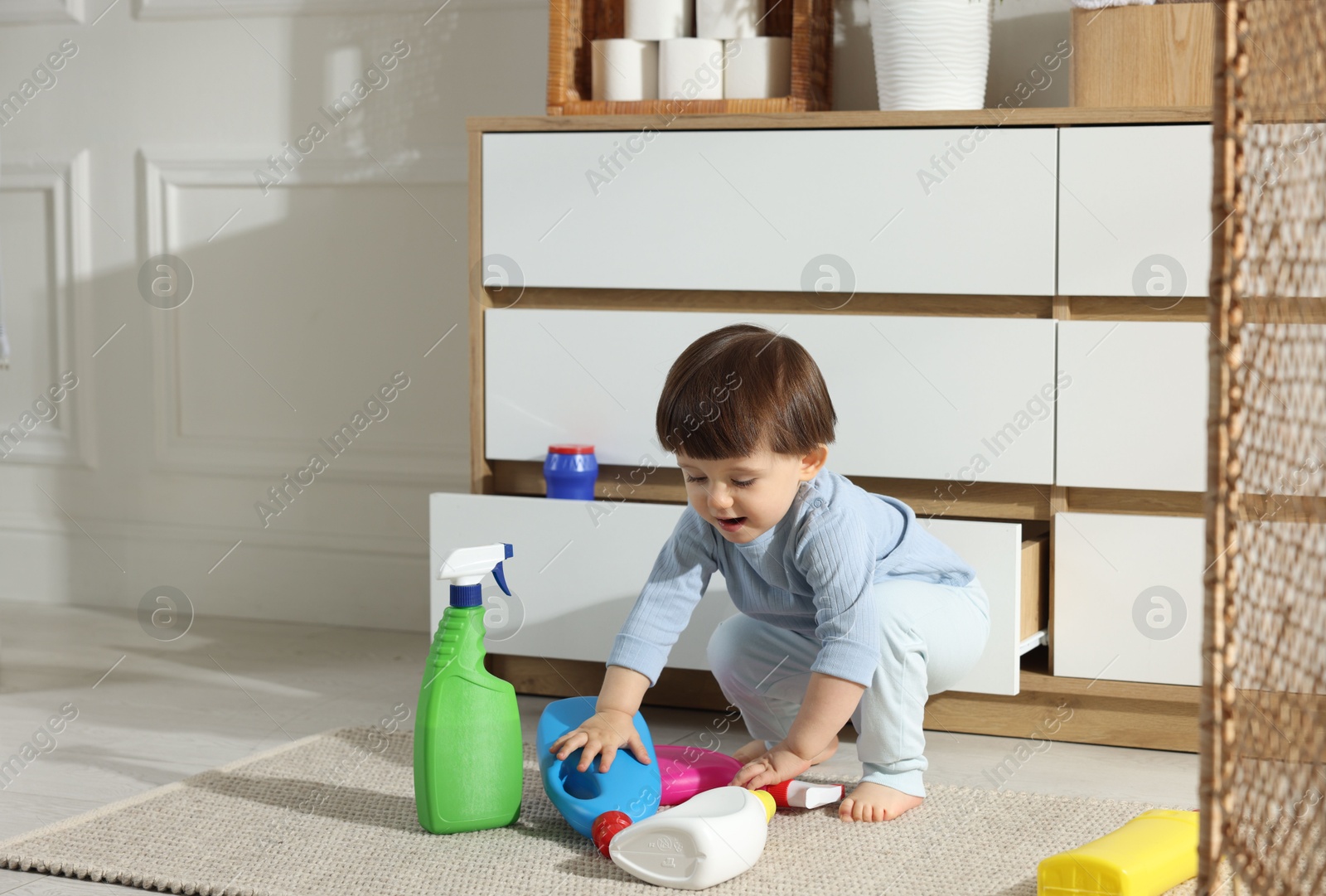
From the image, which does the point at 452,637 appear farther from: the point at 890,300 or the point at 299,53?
the point at 299,53

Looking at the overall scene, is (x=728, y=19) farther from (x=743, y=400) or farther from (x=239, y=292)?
(x=239, y=292)

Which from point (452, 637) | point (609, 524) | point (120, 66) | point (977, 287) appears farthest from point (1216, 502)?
point (120, 66)

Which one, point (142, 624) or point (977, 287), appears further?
point (142, 624)

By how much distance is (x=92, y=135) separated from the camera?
7.14 ft

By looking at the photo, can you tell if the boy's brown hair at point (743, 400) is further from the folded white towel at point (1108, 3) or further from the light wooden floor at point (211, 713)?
the folded white towel at point (1108, 3)

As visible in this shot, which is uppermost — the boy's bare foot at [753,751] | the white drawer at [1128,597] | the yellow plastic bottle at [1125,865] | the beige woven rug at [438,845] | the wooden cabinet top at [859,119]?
the wooden cabinet top at [859,119]

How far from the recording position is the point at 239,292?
2105 millimetres

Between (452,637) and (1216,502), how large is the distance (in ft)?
2.06

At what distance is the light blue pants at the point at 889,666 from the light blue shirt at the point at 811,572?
25 millimetres

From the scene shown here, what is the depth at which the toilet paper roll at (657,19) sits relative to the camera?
163 centimetres

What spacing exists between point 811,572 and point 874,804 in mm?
216

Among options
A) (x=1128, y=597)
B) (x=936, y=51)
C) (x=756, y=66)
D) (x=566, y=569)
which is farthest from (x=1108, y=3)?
(x=566, y=569)

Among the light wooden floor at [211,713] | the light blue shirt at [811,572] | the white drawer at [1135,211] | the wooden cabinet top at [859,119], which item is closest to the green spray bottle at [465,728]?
the light blue shirt at [811,572]

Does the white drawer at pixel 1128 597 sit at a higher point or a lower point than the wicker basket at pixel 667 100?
lower
